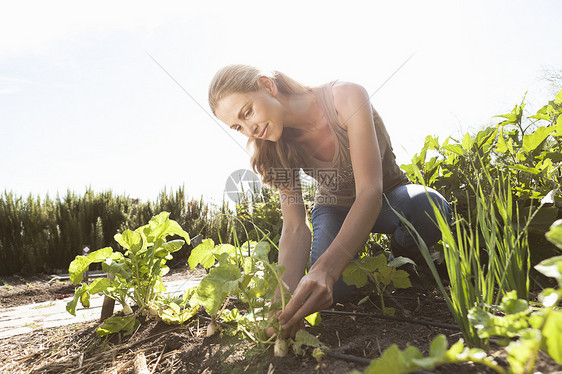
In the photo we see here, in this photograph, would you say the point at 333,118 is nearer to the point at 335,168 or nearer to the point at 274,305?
the point at 335,168

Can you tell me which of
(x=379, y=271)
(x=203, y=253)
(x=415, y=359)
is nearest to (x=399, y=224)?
(x=379, y=271)

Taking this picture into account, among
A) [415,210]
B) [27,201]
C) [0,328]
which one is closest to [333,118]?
[415,210]

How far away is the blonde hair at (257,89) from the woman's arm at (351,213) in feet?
0.99

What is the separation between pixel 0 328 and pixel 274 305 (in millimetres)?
2381

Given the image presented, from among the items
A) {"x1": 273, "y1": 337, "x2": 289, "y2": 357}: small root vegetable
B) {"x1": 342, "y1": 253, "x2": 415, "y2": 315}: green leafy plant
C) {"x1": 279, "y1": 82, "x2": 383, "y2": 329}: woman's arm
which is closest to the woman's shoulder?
{"x1": 279, "y1": 82, "x2": 383, "y2": 329}: woman's arm

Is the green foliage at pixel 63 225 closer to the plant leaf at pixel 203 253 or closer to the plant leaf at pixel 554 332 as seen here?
the plant leaf at pixel 203 253

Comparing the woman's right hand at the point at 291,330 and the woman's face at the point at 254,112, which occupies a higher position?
the woman's face at the point at 254,112

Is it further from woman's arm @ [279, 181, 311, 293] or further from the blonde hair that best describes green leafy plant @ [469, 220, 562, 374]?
the blonde hair

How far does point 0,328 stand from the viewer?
248 cm

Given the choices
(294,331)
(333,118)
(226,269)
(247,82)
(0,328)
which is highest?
(247,82)

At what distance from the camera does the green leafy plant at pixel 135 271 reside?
157 centimetres

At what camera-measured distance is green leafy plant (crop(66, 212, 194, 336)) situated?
157cm

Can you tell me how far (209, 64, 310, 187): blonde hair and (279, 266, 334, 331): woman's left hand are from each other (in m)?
0.95

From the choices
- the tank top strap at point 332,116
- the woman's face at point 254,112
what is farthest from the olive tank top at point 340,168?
the woman's face at point 254,112
